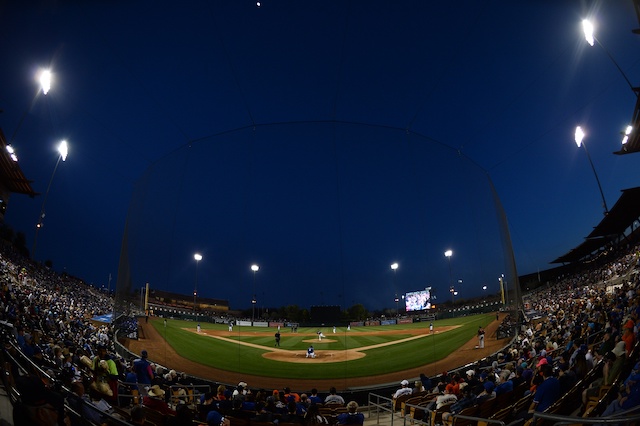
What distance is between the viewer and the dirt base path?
12172 millimetres

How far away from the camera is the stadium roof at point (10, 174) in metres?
27.9

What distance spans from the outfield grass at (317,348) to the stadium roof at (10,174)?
75.0ft

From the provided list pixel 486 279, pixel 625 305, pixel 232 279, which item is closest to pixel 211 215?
pixel 232 279

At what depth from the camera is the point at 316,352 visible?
12.7 metres

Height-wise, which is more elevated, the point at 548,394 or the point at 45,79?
the point at 45,79

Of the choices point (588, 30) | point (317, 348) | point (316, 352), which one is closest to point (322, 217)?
point (317, 348)

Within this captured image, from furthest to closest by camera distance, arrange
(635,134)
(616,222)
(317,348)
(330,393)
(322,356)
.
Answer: (616,222), (635,134), (317,348), (322,356), (330,393)

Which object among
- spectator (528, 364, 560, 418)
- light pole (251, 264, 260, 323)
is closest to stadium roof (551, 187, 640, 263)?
spectator (528, 364, 560, 418)

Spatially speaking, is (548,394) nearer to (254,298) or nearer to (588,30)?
(254,298)

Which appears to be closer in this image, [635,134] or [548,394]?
[548,394]

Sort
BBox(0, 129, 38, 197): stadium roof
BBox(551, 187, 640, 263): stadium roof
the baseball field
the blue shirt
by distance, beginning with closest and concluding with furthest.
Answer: the blue shirt
the baseball field
BBox(0, 129, 38, 197): stadium roof
BBox(551, 187, 640, 263): stadium roof

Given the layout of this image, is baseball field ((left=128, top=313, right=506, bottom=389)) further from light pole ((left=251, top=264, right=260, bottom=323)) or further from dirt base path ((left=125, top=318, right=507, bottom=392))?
light pole ((left=251, top=264, right=260, bottom=323))

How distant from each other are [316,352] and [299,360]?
694 millimetres

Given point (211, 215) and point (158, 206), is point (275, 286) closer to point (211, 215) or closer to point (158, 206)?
point (211, 215)
